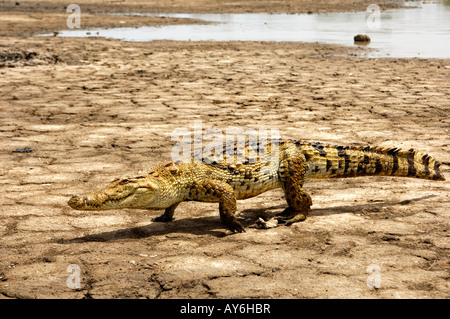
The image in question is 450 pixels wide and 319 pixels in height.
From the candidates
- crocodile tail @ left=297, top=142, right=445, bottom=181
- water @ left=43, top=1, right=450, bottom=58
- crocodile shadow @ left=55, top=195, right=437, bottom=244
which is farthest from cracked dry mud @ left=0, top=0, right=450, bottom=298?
water @ left=43, top=1, right=450, bottom=58

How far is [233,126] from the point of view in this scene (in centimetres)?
670

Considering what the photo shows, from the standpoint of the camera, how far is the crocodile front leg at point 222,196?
12.3ft

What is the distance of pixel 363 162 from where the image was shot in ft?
13.9

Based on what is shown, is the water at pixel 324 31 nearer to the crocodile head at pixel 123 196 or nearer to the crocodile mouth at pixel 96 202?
the crocodile head at pixel 123 196

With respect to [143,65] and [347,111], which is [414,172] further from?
[143,65]

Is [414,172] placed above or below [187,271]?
above

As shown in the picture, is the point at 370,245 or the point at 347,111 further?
the point at 347,111

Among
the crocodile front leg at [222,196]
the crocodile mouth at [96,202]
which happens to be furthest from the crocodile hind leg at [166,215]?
the crocodile mouth at [96,202]

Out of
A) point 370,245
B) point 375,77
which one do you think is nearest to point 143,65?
point 375,77

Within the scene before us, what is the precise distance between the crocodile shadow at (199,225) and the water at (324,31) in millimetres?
9193

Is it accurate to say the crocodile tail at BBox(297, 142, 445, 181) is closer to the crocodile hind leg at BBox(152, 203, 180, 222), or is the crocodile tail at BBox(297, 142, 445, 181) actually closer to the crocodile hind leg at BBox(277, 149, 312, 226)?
the crocodile hind leg at BBox(277, 149, 312, 226)

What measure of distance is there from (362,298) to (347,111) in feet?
16.1

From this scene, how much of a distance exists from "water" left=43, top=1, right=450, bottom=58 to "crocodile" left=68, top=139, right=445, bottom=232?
29.5ft

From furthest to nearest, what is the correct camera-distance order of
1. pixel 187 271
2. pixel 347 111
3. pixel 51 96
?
pixel 51 96 → pixel 347 111 → pixel 187 271
